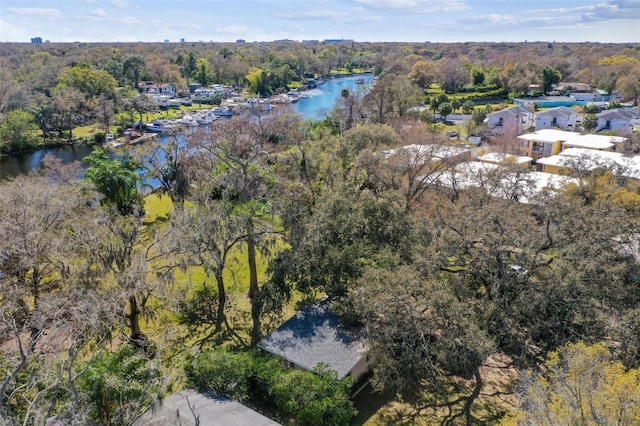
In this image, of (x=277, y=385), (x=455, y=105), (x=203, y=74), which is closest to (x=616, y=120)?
(x=455, y=105)

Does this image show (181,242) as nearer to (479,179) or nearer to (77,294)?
(77,294)

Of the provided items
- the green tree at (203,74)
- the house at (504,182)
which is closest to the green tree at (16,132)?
the house at (504,182)

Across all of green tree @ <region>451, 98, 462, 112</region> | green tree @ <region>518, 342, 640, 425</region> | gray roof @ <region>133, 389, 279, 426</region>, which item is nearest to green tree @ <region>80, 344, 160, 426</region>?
gray roof @ <region>133, 389, 279, 426</region>

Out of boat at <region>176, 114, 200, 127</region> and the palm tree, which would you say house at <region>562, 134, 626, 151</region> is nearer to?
boat at <region>176, 114, 200, 127</region>

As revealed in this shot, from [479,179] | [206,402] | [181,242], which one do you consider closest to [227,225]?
[181,242]

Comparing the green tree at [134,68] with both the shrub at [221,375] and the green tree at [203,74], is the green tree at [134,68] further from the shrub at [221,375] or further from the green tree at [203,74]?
the shrub at [221,375]

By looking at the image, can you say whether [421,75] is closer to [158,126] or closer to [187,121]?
[187,121]
